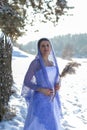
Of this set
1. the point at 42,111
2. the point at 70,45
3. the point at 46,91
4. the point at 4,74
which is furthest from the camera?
the point at 70,45

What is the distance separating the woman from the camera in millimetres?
5418

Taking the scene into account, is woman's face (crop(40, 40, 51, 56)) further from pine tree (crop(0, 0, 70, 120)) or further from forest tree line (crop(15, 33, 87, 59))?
forest tree line (crop(15, 33, 87, 59))

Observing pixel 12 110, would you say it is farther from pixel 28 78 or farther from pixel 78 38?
pixel 78 38

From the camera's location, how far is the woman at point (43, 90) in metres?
5.42

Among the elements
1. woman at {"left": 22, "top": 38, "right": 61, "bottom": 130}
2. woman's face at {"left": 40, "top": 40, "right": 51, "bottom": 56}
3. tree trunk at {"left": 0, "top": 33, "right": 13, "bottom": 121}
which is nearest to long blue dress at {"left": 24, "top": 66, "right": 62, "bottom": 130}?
woman at {"left": 22, "top": 38, "right": 61, "bottom": 130}

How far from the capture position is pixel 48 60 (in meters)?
5.55

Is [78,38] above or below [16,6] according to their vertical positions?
below

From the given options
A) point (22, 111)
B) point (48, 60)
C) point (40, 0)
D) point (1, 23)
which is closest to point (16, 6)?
point (40, 0)

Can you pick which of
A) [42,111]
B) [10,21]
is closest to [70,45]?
[10,21]

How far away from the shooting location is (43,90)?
5406mm

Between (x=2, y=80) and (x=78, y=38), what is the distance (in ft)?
486

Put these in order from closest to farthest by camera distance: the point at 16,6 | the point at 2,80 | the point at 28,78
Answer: the point at 28,78, the point at 2,80, the point at 16,6

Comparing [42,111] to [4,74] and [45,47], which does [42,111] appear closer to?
[45,47]

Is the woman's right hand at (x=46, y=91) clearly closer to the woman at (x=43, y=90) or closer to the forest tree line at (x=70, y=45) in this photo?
the woman at (x=43, y=90)
